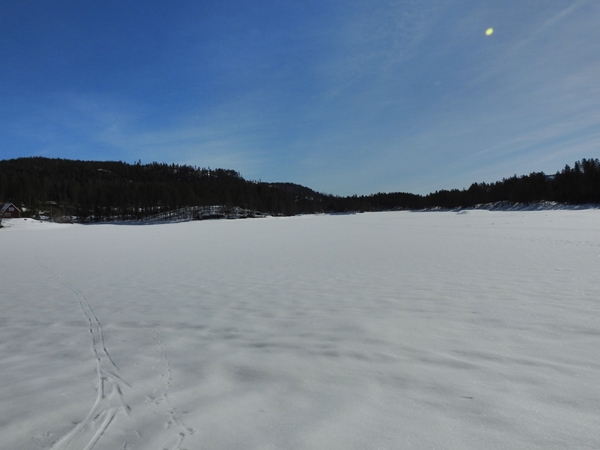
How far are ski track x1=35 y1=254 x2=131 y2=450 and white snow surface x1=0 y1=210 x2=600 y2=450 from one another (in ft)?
0.05

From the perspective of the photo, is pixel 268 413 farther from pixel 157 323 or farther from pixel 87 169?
pixel 87 169

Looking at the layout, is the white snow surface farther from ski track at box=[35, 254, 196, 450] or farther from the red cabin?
the red cabin

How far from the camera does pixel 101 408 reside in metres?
2.81

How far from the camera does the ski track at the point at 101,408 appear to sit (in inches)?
93.8

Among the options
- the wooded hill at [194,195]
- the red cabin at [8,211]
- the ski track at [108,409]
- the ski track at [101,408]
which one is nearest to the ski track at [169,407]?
the ski track at [108,409]

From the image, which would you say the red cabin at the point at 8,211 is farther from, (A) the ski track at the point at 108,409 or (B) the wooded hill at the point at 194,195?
(A) the ski track at the point at 108,409

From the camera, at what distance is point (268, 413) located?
262 cm

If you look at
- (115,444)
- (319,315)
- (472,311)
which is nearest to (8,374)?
(115,444)

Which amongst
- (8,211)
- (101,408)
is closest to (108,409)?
(101,408)

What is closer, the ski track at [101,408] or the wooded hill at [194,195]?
the ski track at [101,408]

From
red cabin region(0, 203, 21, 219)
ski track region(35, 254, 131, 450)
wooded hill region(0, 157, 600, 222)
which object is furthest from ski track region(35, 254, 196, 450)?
red cabin region(0, 203, 21, 219)

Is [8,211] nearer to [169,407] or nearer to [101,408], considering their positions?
[101,408]

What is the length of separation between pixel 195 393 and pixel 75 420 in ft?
3.35

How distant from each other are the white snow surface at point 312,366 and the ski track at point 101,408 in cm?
2
